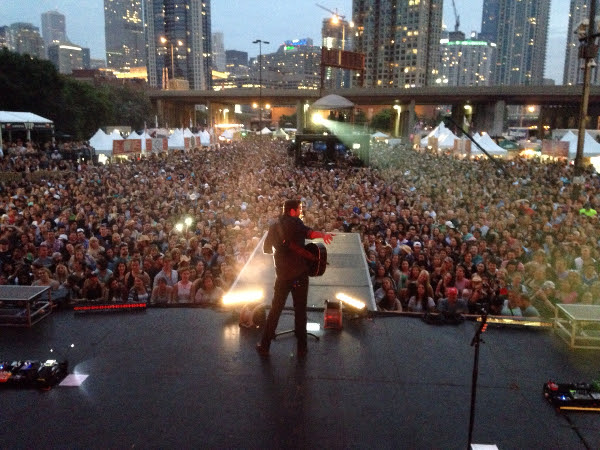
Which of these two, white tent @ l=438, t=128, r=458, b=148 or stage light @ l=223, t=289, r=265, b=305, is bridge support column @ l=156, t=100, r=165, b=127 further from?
stage light @ l=223, t=289, r=265, b=305

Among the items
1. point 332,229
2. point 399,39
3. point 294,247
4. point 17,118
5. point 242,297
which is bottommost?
point 332,229

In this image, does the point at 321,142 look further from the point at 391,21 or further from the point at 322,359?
the point at 391,21

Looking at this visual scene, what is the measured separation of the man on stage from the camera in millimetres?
4242

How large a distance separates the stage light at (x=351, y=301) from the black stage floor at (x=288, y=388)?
0.59 feet

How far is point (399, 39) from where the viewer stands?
160 metres

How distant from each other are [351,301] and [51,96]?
46.1 metres

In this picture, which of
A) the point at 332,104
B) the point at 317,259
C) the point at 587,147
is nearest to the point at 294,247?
the point at 317,259

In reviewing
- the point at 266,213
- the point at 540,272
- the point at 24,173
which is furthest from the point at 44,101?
the point at 540,272

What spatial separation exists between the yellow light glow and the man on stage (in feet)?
3.32

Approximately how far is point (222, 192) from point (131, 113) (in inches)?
2119

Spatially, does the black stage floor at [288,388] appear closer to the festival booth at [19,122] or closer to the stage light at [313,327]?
the stage light at [313,327]

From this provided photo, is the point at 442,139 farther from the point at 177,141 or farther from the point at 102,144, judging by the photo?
the point at 102,144

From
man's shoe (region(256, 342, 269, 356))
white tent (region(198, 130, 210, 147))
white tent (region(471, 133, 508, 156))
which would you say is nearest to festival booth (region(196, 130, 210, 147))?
white tent (region(198, 130, 210, 147))

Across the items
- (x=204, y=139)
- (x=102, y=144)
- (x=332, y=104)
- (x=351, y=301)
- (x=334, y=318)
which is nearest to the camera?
(x=334, y=318)
